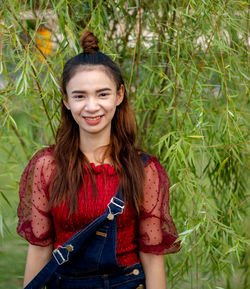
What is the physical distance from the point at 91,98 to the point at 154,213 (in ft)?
1.47

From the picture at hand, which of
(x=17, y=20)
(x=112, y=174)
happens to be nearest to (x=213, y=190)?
(x=112, y=174)

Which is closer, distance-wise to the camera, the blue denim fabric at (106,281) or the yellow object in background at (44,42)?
the blue denim fabric at (106,281)

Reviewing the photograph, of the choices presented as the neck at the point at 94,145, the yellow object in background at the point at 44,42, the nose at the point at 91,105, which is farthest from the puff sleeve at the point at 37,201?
the yellow object in background at the point at 44,42

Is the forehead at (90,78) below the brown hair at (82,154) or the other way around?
the other way around

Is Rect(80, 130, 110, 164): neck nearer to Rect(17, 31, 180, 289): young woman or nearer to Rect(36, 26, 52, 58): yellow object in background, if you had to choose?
Rect(17, 31, 180, 289): young woman

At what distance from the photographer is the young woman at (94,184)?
1.73m

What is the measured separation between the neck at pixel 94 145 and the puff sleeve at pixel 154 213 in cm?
17

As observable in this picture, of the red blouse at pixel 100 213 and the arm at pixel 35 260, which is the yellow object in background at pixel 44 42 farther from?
the arm at pixel 35 260

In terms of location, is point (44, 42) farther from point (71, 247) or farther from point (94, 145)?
point (71, 247)

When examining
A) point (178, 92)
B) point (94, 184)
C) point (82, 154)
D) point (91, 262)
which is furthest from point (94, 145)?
point (178, 92)

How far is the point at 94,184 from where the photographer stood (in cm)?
174

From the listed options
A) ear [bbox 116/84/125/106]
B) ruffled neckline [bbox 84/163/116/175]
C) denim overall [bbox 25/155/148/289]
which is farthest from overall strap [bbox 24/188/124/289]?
ear [bbox 116/84/125/106]

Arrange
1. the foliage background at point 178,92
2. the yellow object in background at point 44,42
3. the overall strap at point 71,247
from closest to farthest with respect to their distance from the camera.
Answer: the overall strap at point 71,247, the foliage background at point 178,92, the yellow object in background at point 44,42

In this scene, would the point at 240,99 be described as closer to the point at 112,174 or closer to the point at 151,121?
the point at 151,121
